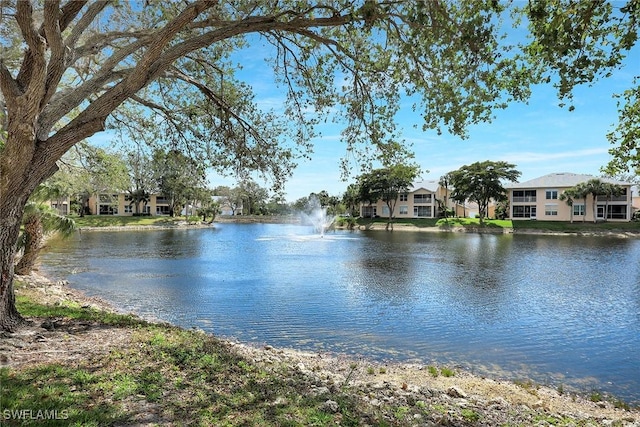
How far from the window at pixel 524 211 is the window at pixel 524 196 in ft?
4.26

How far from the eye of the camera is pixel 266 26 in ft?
24.7

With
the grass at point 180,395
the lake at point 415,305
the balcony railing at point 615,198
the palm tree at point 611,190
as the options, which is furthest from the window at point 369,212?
the grass at point 180,395

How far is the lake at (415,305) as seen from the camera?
1084 cm

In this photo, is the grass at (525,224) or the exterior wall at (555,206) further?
the exterior wall at (555,206)

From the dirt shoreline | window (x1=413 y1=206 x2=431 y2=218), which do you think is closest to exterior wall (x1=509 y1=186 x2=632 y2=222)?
window (x1=413 y1=206 x2=431 y2=218)

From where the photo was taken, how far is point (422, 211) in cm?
8544

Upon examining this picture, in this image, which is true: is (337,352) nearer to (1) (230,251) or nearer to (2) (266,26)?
(2) (266,26)

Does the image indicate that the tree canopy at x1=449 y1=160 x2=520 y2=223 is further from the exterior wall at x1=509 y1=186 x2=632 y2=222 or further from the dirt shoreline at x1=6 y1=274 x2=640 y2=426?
the dirt shoreline at x1=6 y1=274 x2=640 y2=426

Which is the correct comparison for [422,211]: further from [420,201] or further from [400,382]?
[400,382]

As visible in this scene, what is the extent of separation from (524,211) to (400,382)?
76.1 m

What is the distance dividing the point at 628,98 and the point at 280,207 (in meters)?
116

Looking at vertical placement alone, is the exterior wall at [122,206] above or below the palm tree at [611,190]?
below

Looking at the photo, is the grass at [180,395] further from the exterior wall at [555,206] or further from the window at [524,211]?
the window at [524,211]

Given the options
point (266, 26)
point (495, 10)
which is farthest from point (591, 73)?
point (266, 26)
